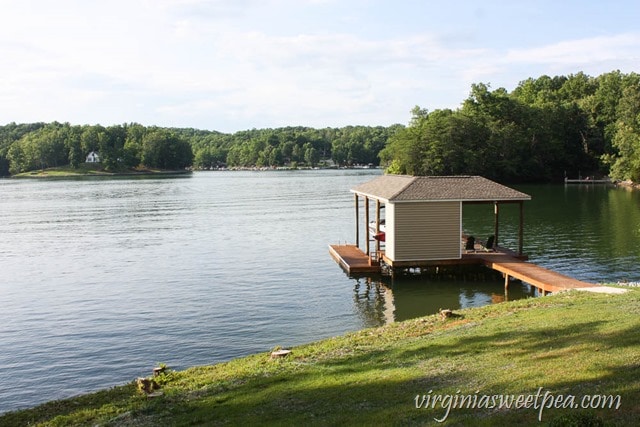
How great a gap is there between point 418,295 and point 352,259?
607 centimetres

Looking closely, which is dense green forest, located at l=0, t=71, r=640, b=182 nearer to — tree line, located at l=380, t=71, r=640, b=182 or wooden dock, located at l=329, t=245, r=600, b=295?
tree line, located at l=380, t=71, r=640, b=182

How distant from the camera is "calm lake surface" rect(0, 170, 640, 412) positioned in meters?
17.3

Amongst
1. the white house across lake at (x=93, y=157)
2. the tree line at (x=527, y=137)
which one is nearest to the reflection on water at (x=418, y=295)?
the tree line at (x=527, y=137)

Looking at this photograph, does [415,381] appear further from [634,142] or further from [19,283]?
[634,142]

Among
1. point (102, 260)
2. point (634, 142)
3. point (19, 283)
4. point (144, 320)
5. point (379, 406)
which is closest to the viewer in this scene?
point (379, 406)

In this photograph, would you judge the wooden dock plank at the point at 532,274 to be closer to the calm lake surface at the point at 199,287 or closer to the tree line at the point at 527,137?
the calm lake surface at the point at 199,287

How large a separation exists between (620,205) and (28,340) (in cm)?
5155

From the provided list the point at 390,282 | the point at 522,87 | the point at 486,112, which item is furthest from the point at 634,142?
the point at 390,282

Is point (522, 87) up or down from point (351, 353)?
up

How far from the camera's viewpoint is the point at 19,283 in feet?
93.0

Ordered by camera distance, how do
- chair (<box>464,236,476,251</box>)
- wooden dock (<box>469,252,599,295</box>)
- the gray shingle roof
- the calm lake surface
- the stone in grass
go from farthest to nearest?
chair (<box>464,236,476,251</box>) < the gray shingle roof < wooden dock (<box>469,252,599,295</box>) < the calm lake surface < the stone in grass

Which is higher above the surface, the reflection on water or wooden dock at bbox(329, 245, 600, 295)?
wooden dock at bbox(329, 245, 600, 295)

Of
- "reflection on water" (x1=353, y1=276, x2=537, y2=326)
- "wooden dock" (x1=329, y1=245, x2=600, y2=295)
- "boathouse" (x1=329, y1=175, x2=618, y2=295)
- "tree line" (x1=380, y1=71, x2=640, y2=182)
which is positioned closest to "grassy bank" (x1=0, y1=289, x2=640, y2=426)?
"wooden dock" (x1=329, y1=245, x2=600, y2=295)

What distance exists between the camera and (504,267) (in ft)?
81.3
